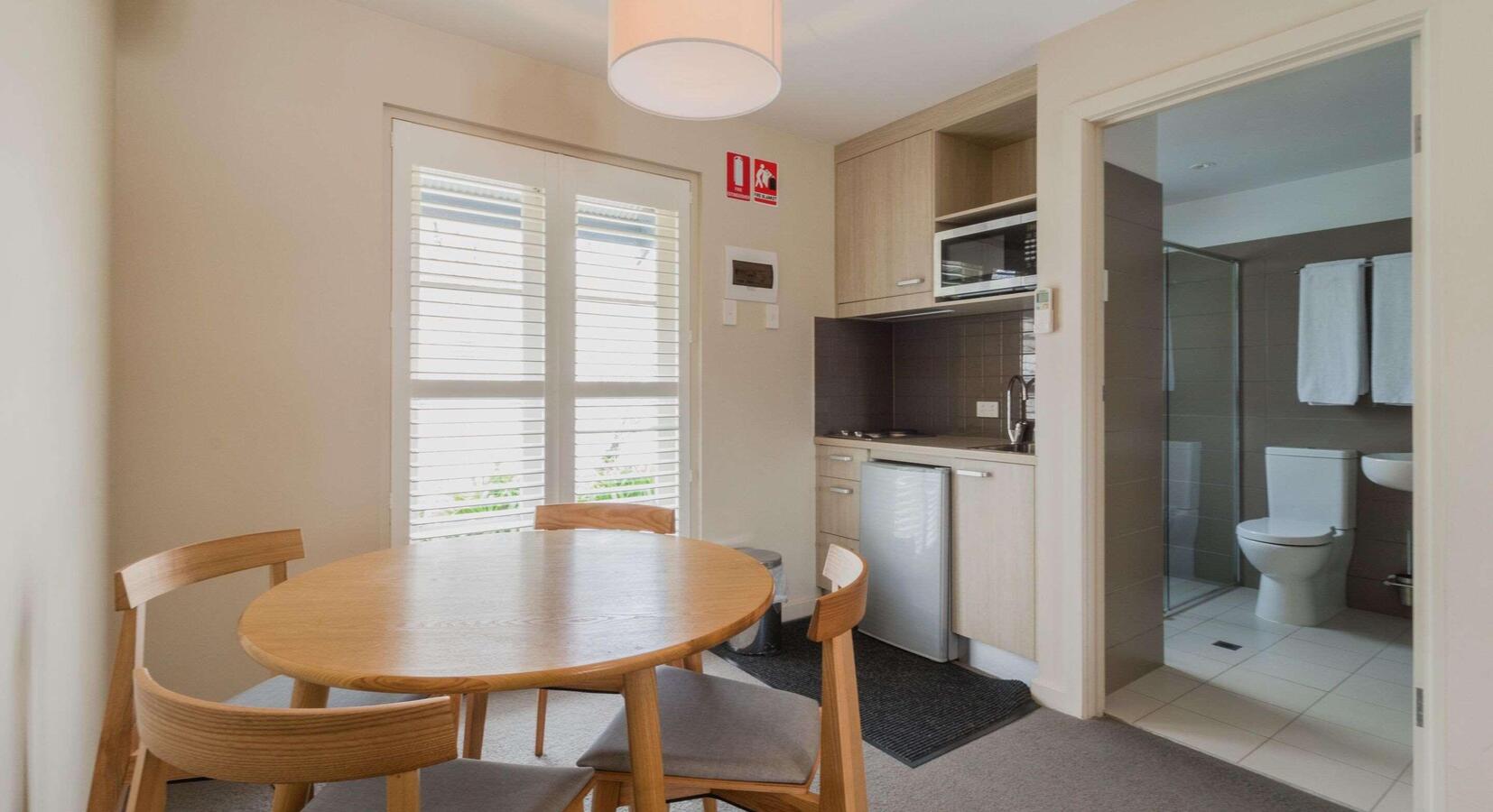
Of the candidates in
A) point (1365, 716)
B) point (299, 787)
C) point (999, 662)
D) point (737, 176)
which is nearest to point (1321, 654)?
point (1365, 716)

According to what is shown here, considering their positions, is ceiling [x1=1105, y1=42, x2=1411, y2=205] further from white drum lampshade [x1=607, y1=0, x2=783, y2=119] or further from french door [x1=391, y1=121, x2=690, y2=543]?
french door [x1=391, y1=121, x2=690, y2=543]

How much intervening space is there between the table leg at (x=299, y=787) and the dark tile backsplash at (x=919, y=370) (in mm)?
2719

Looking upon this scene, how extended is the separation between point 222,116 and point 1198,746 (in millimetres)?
3809

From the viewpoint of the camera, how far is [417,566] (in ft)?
5.34

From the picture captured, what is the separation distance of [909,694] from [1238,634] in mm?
1951

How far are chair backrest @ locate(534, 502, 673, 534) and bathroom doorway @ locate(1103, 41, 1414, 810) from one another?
5.55 feet

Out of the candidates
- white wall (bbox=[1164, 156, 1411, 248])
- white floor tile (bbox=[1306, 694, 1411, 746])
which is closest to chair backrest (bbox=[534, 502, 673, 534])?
white floor tile (bbox=[1306, 694, 1411, 746])

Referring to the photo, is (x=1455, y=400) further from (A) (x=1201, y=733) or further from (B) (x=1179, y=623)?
(B) (x=1179, y=623)

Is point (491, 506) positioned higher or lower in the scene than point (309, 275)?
lower

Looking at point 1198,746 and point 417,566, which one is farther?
point 1198,746

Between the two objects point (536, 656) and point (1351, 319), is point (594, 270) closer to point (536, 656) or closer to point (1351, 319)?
point (536, 656)

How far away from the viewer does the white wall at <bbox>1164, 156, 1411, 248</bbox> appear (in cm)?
367

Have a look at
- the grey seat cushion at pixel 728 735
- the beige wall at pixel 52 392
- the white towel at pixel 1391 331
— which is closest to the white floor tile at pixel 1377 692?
the white towel at pixel 1391 331

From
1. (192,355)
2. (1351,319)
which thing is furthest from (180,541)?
(1351,319)
